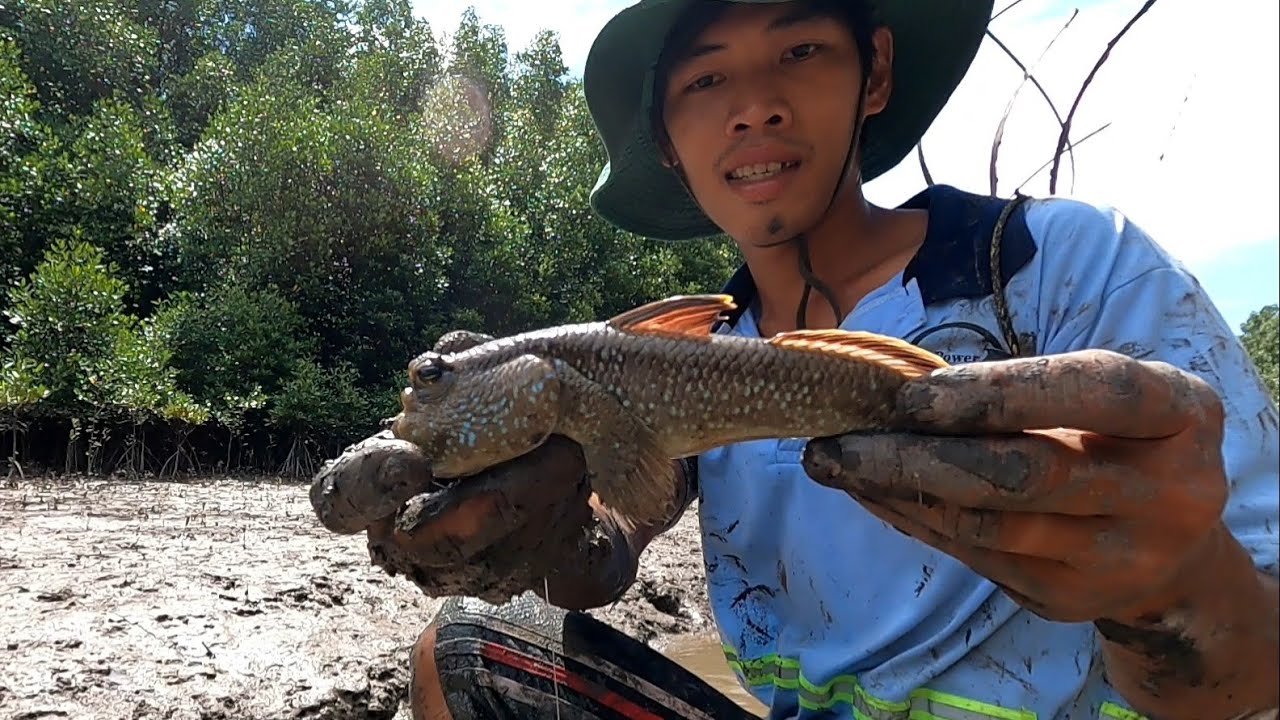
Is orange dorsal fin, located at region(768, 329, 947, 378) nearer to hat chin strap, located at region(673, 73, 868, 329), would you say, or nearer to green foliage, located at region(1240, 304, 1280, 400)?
hat chin strap, located at region(673, 73, 868, 329)

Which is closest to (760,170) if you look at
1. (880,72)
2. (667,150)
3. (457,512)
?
(667,150)

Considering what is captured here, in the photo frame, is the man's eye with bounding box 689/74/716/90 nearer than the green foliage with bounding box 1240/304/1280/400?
Yes

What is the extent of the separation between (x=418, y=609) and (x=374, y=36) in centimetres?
2155

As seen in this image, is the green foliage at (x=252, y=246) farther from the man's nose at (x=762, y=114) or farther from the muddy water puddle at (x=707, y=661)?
the man's nose at (x=762, y=114)

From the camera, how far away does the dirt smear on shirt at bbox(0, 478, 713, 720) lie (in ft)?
10.8

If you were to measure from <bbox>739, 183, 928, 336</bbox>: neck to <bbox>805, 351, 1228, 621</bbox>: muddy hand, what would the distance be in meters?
0.86

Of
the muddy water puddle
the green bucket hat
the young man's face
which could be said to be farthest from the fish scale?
the muddy water puddle

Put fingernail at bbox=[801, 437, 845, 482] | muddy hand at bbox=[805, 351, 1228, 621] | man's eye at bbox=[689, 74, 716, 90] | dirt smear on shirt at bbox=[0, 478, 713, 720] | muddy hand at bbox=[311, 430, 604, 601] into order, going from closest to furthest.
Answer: muddy hand at bbox=[805, 351, 1228, 621] → fingernail at bbox=[801, 437, 845, 482] → muddy hand at bbox=[311, 430, 604, 601] → man's eye at bbox=[689, 74, 716, 90] → dirt smear on shirt at bbox=[0, 478, 713, 720]

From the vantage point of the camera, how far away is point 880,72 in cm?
222

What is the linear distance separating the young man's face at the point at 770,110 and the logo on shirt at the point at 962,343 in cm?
48

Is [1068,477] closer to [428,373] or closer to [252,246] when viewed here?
[428,373]

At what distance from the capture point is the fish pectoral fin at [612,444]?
5.58 ft

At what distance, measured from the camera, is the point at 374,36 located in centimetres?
2262

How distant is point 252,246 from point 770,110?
12.3m
